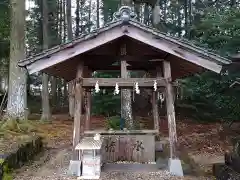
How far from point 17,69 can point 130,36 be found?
678 centimetres

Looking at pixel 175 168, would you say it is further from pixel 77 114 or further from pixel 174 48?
pixel 174 48

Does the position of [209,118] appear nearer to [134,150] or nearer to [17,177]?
[134,150]

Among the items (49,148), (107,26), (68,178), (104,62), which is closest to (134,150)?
(68,178)

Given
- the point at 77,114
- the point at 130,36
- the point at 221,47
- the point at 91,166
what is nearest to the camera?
the point at 91,166

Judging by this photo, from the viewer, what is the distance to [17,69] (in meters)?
12.0

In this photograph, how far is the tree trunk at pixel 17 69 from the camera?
12.0 m

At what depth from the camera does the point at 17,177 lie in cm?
658

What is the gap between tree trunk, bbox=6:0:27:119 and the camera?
39.3 feet

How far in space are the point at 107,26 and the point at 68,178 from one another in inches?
128

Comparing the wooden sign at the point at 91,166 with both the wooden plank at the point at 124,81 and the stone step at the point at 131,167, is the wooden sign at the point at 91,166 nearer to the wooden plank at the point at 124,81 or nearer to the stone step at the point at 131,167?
the stone step at the point at 131,167

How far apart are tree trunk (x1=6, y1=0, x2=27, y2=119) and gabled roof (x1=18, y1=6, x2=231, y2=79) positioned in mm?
5578

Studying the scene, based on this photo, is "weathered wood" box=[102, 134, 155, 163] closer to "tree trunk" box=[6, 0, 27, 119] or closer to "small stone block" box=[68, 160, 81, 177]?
"small stone block" box=[68, 160, 81, 177]

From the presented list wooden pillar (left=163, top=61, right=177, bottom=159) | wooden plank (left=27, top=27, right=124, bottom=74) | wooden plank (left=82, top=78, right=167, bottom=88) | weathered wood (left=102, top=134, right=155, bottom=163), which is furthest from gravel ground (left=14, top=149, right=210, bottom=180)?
wooden plank (left=27, top=27, right=124, bottom=74)

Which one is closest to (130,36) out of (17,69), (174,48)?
(174,48)
